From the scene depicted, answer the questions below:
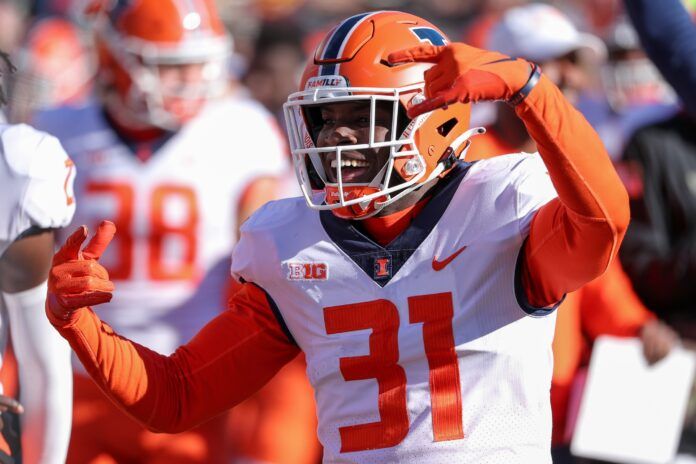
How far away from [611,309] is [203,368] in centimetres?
201

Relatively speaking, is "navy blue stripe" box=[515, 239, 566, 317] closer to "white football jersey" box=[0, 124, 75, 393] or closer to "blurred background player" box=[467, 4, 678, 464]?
"white football jersey" box=[0, 124, 75, 393]

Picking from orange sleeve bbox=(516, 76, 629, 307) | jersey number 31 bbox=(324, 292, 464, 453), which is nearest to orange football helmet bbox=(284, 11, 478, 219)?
jersey number 31 bbox=(324, 292, 464, 453)

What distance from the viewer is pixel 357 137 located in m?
3.07

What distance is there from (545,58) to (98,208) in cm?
171

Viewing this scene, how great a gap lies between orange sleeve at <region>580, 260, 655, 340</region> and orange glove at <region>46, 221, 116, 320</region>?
226 centimetres

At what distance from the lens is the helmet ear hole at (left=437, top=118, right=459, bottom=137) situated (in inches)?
123

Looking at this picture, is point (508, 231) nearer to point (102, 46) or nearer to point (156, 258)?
point (156, 258)

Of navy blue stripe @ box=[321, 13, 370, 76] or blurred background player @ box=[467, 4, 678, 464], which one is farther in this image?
blurred background player @ box=[467, 4, 678, 464]

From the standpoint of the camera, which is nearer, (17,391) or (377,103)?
(377,103)

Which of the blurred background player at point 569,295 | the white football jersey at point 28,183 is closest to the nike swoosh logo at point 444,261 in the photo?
the white football jersey at point 28,183

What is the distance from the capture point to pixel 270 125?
17.1ft

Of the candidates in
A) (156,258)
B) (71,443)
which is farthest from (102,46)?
(71,443)

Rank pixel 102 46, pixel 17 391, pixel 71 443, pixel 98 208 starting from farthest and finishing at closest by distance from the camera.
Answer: pixel 102 46, pixel 98 208, pixel 71 443, pixel 17 391

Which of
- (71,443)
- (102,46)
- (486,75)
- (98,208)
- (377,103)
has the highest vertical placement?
(486,75)
